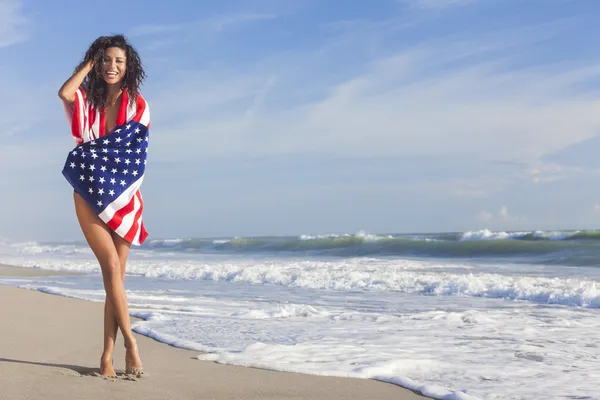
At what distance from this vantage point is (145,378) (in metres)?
3.56

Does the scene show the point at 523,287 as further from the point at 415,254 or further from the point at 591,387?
the point at 415,254

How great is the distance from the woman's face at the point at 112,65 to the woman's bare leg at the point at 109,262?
658 millimetres

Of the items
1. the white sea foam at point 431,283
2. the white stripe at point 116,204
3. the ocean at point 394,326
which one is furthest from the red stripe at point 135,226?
the white sea foam at point 431,283

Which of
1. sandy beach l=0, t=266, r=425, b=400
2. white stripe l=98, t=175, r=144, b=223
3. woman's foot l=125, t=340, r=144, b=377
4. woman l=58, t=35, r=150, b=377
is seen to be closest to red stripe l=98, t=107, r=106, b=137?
woman l=58, t=35, r=150, b=377

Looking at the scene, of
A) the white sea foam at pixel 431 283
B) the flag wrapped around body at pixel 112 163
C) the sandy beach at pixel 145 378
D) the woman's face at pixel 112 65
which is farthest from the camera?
the white sea foam at pixel 431 283

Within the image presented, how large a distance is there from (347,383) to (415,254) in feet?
69.7

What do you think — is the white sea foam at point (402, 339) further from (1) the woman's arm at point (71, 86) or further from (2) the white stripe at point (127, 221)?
(1) the woman's arm at point (71, 86)

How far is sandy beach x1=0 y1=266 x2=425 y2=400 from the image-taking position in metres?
3.23

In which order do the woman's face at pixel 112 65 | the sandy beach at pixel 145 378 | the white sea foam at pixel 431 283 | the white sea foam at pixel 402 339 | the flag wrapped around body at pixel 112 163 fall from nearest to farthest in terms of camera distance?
the sandy beach at pixel 145 378
the flag wrapped around body at pixel 112 163
the woman's face at pixel 112 65
the white sea foam at pixel 402 339
the white sea foam at pixel 431 283

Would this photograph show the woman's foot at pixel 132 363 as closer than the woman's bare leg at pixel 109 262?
No

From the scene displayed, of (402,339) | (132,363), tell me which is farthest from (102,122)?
(402,339)

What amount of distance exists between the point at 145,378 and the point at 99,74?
168 centimetres

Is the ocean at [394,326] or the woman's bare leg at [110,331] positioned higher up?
the woman's bare leg at [110,331]

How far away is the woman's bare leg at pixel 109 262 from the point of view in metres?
3.47
